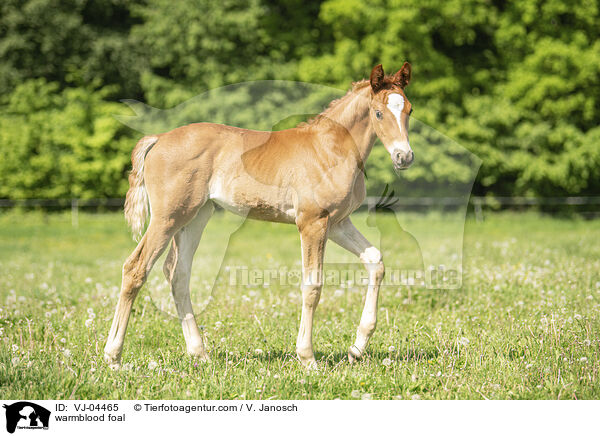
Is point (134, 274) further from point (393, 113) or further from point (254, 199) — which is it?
point (393, 113)

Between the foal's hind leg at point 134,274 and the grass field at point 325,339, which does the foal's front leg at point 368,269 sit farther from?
the foal's hind leg at point 134,274

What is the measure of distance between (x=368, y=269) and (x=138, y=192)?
2234 millimetres

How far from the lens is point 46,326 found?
5.89 meters

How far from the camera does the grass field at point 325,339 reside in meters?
4.23

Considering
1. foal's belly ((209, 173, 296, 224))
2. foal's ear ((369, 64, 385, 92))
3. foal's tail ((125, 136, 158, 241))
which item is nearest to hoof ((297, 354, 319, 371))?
foal's belly ((209, 173, 296, 224))

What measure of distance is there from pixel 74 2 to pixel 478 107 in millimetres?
19497

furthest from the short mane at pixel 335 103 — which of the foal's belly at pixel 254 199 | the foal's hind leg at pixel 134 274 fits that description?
the foal's hind leg at pixel 134 274

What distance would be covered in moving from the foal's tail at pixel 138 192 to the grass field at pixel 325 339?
1.23 m

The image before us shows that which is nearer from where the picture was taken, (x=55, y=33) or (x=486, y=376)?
(x=486, y=376)

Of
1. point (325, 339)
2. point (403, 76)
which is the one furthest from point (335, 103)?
point (325, 339)

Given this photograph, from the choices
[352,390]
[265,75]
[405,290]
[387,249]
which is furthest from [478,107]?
[352,390]

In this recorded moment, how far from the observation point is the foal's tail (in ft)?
16.9

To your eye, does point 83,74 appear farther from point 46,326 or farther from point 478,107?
point 46,326

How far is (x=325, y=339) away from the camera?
5801mm
